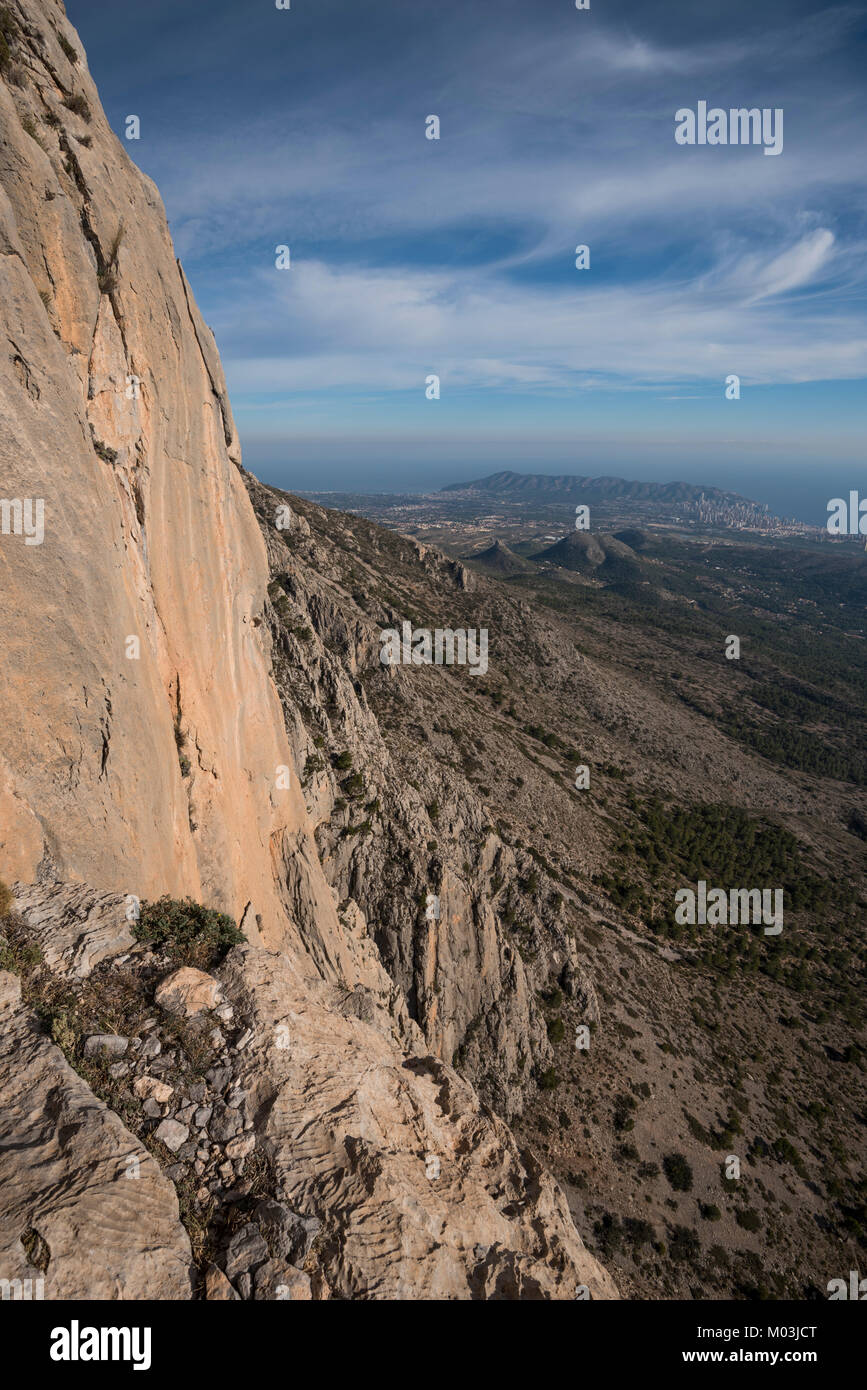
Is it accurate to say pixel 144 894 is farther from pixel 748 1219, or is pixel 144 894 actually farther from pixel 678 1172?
pixel 748 1219

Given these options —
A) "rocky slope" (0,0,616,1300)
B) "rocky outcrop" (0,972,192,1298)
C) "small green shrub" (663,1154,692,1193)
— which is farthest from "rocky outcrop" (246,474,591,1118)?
"rocky outcrop" (0,972,192,1298)

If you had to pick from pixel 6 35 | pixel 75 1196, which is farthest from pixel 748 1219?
pixel 6 35

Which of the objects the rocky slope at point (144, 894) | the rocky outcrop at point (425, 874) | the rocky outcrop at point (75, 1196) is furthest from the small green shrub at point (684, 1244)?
the rocky outcrop at point (75, 1196)

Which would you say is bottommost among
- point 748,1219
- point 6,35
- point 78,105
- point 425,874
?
point 748,1219

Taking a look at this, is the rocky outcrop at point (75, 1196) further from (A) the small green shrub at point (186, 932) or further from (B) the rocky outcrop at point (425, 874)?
(B) the rocky outcrop at point (425, 874)

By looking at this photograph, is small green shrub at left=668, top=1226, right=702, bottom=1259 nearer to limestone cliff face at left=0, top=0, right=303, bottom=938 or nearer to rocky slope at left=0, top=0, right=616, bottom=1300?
rocky slope at left=0, top=0, right=616, bottom=1300
